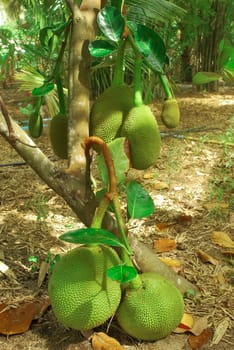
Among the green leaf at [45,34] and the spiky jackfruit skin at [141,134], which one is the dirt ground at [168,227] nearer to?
the spiky jackfruit skin at [141,134]

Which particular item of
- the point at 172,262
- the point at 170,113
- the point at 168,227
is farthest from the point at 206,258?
the point at 170,113

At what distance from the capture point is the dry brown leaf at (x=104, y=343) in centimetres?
94

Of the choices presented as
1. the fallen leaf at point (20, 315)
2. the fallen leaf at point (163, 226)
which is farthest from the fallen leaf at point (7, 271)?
the fallen leaf at point (163, 226)

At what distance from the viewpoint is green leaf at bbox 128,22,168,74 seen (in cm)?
77

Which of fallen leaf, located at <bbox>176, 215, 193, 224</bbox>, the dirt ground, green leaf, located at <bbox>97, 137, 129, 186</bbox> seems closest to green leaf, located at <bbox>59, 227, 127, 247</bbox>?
green leaf, located at <bbox>97, 137, 129, 186</bbox>

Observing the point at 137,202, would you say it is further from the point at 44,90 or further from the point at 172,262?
the point at 172,262

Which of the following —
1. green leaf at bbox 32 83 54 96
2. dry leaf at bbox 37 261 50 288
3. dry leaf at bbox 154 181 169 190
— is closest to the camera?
green leaf at bbox 32 83 54 96

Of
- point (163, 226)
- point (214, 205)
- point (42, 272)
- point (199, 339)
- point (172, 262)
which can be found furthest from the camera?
point (214, 205)

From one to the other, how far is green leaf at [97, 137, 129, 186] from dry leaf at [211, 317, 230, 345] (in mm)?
465

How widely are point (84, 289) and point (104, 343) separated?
218mm

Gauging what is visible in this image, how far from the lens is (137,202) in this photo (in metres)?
0.95

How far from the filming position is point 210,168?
227 cm

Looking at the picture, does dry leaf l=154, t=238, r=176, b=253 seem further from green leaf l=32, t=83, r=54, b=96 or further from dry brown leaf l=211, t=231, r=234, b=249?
green leaf l=32, t=83, r=54, b=96

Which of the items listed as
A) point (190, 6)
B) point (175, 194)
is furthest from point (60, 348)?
point (190, 6)
